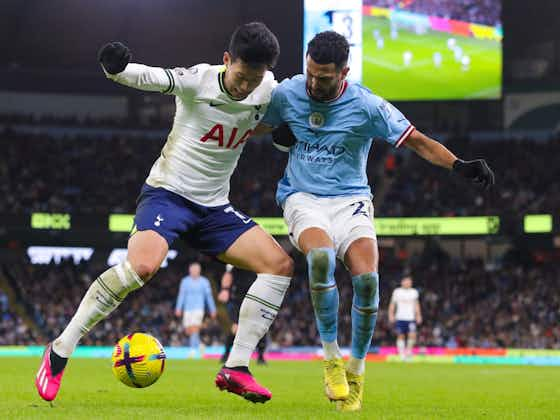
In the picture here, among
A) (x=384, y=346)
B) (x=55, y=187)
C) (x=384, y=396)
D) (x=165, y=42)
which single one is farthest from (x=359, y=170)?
(x=165, y=42)

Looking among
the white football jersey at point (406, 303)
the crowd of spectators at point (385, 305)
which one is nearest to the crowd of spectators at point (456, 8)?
the crowd of spectators at point (385, 305)

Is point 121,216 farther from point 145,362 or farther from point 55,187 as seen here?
point 145,362

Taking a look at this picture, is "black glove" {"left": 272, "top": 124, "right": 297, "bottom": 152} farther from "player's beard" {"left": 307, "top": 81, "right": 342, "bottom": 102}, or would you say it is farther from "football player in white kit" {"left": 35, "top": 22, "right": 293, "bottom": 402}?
"player's beard" {"left": 307, "top": 81, "right": 342, "bottom": 102}

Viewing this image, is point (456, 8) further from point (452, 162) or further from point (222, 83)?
point (222, 83)

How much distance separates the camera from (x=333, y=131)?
263 inches

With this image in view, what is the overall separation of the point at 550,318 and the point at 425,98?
8320 mm

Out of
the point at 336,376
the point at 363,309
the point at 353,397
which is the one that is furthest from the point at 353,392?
the point at 363,309

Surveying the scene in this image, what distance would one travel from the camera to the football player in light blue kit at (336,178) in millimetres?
6402

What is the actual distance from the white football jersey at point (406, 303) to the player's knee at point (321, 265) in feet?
53.2

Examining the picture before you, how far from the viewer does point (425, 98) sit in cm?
3319

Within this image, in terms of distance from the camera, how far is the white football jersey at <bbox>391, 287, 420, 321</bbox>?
22406 mm

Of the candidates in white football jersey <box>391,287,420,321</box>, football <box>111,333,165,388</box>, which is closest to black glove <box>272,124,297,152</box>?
football <box>111,333,165,388</box>

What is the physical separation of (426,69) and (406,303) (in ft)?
40.9

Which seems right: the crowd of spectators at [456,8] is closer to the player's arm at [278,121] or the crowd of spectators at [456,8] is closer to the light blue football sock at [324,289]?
the player's arm at [278,121]
